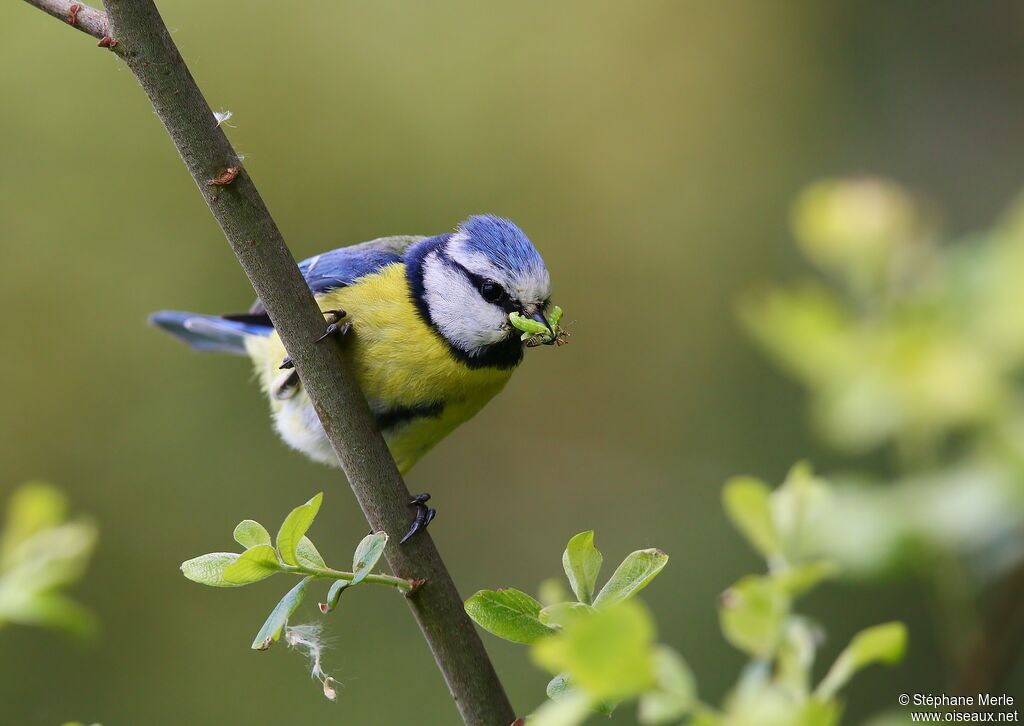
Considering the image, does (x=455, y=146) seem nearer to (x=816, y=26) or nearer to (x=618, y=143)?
(x=618, y=143)

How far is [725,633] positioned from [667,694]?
0.24 feet

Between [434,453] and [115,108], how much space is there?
1637 millimetres

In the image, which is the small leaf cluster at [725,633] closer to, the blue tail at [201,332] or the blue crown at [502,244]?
the blue crown at [502,244]

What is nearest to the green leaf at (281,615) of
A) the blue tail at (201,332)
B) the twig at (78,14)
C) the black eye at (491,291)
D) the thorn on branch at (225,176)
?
the thorn on branch at (225,176)

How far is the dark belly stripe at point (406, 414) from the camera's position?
187 cm

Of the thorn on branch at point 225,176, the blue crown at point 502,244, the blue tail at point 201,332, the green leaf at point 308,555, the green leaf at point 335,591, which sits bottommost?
the green leaf at point 335,591

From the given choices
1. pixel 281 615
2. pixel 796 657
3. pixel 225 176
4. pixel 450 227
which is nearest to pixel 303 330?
pixel 225 176

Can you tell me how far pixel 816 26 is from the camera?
166 inches

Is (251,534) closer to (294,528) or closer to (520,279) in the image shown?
(294,528)

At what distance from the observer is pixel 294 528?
729 millimetres

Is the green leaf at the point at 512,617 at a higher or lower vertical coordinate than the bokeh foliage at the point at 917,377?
lower

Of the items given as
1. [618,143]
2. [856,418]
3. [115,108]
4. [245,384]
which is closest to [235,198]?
[856,418]

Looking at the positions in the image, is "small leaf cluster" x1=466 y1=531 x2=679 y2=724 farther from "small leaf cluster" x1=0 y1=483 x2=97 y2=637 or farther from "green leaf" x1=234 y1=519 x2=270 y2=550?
"small leaf cluster" x1=0 y1=483 x2=97 y2=637

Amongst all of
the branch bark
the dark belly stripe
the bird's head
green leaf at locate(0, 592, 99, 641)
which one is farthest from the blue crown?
green leaf at locate(0, 592, 99, 641)
